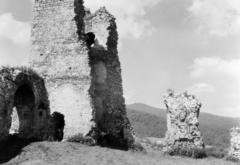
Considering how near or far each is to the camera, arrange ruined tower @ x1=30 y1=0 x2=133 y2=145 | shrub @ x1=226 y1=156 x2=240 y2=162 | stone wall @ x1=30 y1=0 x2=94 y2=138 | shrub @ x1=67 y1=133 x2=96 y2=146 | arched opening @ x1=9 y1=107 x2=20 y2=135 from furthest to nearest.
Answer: arched opening @ x1=9 y1=107 x2=20 y2=135 < ruined tower @ x1=30 y1=0 x2=133 y2=145 < stone wall @ x1=30 y1=0 x2=94 y2=138 < shrub @ x1=226 y1=156 x2=240 y2=162 < shrub @ x1=67 y1=133 x2=96 y2=146

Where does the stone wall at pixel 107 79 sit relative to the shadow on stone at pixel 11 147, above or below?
above

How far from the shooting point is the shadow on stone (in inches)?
582

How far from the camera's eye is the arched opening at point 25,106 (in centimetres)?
1877

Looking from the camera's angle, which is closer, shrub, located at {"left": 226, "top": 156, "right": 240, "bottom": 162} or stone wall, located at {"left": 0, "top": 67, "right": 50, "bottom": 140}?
A: stone wall, located at {"left": 0, "top": 67, "right": 50, "bottom": 140}

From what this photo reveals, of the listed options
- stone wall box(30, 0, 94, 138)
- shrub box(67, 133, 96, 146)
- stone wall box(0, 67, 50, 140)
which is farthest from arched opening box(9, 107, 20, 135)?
shrub box(67, 133, 96, 146)

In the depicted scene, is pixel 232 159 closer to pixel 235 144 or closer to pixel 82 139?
pixel 235 144

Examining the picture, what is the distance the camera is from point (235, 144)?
765 inches

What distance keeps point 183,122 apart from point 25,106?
699cm

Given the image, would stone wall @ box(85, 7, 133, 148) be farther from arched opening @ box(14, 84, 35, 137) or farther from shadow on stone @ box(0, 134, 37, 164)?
shadow on stone @ box(0, 134, 37, 164)

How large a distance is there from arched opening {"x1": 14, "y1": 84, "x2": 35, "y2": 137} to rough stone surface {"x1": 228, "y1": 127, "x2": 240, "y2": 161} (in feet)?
29.4

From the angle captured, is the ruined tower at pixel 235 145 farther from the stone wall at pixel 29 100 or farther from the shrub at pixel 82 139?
the stone wall at pixel 29 100

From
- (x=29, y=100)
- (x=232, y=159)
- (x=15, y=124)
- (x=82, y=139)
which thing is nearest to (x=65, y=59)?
(x=29, y=100)

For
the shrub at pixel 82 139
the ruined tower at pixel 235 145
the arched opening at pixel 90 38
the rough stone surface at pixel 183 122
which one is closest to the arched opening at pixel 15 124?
the shrub at pixel 82 139

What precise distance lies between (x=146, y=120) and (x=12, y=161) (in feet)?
98.0
